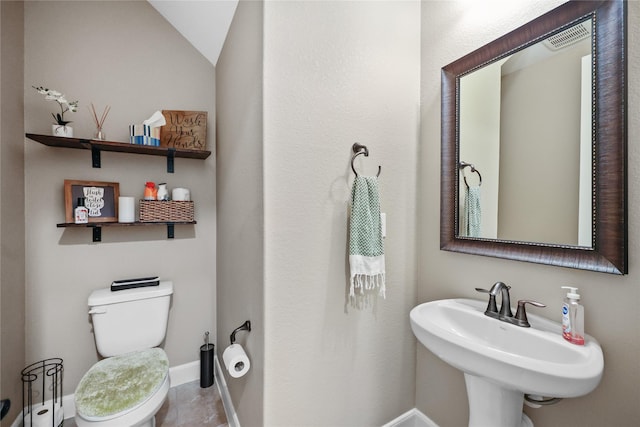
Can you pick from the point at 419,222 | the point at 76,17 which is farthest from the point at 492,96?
the point at 76,17

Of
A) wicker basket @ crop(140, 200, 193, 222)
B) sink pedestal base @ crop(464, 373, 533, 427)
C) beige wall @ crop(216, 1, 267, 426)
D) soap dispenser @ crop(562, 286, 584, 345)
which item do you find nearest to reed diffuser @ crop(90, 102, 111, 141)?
wicker basket @ crop(140, 200, 193, 222)

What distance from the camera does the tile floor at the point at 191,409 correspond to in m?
1.62

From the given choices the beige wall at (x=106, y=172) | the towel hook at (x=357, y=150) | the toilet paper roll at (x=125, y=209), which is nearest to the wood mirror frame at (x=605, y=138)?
the towel hook at (x=357, y=150)

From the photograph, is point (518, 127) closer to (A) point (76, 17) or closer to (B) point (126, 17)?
(B) point (126, 17)

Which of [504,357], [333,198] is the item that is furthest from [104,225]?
[504,357]

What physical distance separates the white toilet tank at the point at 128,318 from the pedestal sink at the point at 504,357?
1.59 metres

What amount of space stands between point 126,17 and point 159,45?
232 millimetres

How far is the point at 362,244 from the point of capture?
1.16m

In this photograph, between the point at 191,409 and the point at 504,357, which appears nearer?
the point at 504,357

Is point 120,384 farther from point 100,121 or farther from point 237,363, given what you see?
point 100,121

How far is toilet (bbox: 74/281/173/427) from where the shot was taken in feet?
3.86

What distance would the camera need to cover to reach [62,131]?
1512mm

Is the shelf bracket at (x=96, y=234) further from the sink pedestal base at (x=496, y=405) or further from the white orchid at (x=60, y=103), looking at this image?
the sink pedestal base at (x=496, y=405)

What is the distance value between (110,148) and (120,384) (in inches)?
52.5
